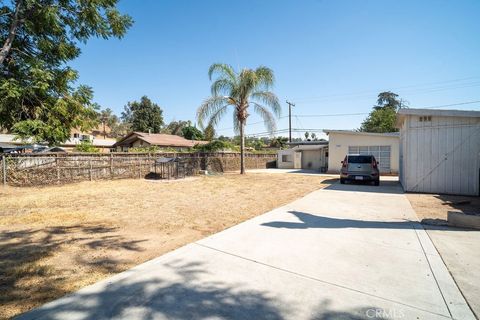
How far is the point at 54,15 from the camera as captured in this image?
705 centimetres

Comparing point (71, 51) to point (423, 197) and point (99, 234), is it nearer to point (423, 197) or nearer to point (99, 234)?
point (99, 234)

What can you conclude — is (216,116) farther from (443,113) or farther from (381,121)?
(381,121)

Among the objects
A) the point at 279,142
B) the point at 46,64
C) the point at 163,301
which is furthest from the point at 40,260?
the point at 279,142

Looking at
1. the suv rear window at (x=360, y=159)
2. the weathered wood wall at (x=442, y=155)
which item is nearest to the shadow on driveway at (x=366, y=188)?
the weathered wood wall at (x=442, y=155)

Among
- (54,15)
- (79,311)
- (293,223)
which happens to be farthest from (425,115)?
(54,15)

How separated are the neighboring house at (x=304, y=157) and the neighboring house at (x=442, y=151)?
1619 cm

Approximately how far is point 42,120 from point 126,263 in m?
6.53

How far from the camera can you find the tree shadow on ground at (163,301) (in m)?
2.35

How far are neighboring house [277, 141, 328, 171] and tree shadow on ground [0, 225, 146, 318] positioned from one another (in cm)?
2425

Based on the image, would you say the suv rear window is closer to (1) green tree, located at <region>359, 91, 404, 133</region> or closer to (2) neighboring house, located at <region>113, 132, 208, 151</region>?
(2) neighboring house, located at <region>113, 132, 208, 151</region>

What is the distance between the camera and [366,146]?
65.9ft

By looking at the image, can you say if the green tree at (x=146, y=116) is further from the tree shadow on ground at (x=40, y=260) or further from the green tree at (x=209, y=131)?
the tree shadow on ground at (x=40, y=260)

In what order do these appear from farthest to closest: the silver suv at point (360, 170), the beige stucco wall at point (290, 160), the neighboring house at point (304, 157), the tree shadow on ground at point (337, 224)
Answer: the beige stucco wall at point (290, 160), the neighboring house at point (304, 157), the silver suv at point (360, 170), the tree shadow on ground at point (337, 224)

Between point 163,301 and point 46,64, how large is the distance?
8466 millimetres
